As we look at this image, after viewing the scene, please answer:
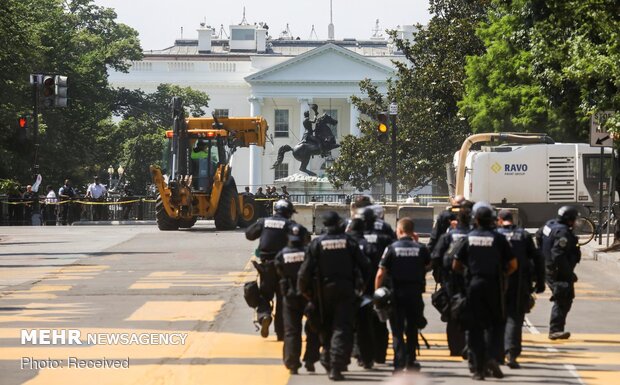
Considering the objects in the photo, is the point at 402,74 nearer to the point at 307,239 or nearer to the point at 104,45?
the point at 104,45

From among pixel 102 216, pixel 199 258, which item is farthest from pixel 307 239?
pixel 102 216

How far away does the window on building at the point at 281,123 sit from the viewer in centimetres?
13275

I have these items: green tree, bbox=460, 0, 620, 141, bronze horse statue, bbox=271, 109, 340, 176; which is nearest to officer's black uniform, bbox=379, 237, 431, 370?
green tree, bbox=460, 0, 620, 141

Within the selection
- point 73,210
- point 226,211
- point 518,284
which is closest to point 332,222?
point 518,284

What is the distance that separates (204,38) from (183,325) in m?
130

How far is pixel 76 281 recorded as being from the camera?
28.1m

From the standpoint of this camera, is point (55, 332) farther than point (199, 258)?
No

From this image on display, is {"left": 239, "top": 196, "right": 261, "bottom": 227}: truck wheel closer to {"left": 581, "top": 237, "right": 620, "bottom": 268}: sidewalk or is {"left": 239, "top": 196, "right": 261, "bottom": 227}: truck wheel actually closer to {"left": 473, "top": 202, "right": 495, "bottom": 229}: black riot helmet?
{"left": 581, "top": 237, "right": 620, "bottom": 268}: sidewalk

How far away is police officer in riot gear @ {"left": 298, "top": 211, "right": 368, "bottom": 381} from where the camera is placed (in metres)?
15.5

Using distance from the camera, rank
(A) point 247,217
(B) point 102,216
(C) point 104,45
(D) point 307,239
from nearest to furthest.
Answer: (D) point 307,239, (A) point 247,217, (B) point 102,216, (C) point 104,45

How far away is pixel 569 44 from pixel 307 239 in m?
19.8

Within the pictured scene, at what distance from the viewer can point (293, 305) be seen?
52.7 ft

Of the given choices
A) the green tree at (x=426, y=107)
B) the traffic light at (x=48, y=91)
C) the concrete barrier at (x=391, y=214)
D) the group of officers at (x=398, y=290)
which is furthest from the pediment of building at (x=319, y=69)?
the group of officers at (x=398, y=290)

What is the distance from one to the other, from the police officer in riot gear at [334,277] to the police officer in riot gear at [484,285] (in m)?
1.03
